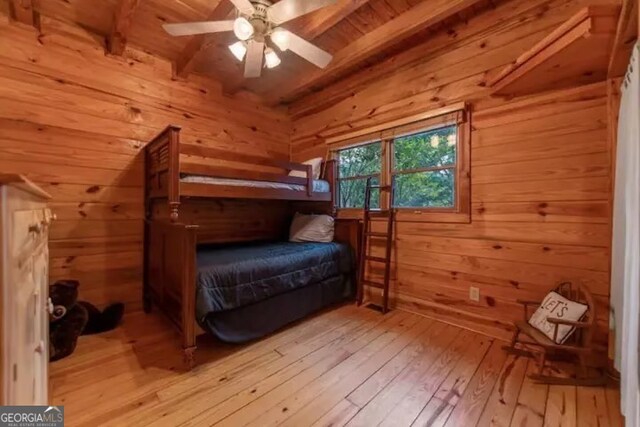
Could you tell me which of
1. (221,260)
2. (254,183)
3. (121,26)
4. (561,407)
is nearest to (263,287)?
(221,260)

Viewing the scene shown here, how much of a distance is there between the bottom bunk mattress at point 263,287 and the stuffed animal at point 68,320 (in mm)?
811

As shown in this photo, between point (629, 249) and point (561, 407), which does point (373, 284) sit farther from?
point (629, 249)

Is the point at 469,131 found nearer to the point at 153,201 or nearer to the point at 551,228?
the point at 551,228

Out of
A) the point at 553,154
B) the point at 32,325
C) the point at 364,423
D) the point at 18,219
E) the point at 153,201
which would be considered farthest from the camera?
the point at 153,201

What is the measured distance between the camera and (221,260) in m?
2.08

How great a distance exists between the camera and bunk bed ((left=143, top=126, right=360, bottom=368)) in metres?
1.81

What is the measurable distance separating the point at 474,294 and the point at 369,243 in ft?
3.55

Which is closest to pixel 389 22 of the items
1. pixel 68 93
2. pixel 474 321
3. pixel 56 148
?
pixel 474 321

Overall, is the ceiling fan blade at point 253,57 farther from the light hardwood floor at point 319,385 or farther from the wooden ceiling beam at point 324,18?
the light hardwood floor at point 319,385

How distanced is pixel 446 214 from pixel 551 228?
713mm

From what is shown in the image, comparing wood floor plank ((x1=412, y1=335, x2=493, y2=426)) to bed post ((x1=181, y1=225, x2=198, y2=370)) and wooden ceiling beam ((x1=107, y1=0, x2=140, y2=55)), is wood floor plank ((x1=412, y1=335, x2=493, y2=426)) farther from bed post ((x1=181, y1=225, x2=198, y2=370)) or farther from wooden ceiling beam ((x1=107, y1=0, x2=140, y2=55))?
wooden ceiling beam ((x1=107, y1=0, x2=140, y2=55))

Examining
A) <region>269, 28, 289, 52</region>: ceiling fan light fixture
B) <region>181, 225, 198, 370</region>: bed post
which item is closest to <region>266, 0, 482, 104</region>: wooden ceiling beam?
<region>269, 28, 289, 52</region>: ceiling fan light fixture

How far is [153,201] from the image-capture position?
2668mm

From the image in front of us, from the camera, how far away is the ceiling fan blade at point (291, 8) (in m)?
1.54
